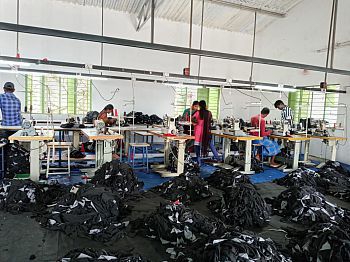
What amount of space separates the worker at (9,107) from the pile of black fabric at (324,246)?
541cm

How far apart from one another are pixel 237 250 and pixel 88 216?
1.83 m

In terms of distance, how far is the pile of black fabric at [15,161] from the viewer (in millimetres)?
5141

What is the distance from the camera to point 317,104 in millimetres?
8789

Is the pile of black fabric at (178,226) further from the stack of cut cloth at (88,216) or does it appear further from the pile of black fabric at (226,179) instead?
the pile of black fabric at (226,179)

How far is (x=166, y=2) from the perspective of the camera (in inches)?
353

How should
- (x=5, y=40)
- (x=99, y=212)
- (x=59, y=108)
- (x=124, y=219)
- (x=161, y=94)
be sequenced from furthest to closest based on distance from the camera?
(x=161, y=94) < (x=59, y=108) < (x=5, y=40) < (x=124, y=219) < (x=99, y=212)

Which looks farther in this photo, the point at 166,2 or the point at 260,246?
the point at 166,2

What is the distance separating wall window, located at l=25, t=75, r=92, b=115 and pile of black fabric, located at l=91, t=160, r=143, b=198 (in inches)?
193

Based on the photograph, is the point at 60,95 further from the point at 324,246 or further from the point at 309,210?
the point at 324,246

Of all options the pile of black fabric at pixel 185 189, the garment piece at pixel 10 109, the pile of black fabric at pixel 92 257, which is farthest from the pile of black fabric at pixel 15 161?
the pile of black fabric at pixel 92 257

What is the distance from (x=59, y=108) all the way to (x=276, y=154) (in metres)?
6.73

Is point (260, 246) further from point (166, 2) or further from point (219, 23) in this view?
point (219, 23)

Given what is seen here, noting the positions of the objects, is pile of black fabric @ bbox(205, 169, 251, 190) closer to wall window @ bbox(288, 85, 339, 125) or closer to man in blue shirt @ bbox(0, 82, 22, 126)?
wall window @ bbox(288, 85, 339, 125)

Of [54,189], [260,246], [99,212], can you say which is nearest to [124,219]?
[99,212]
